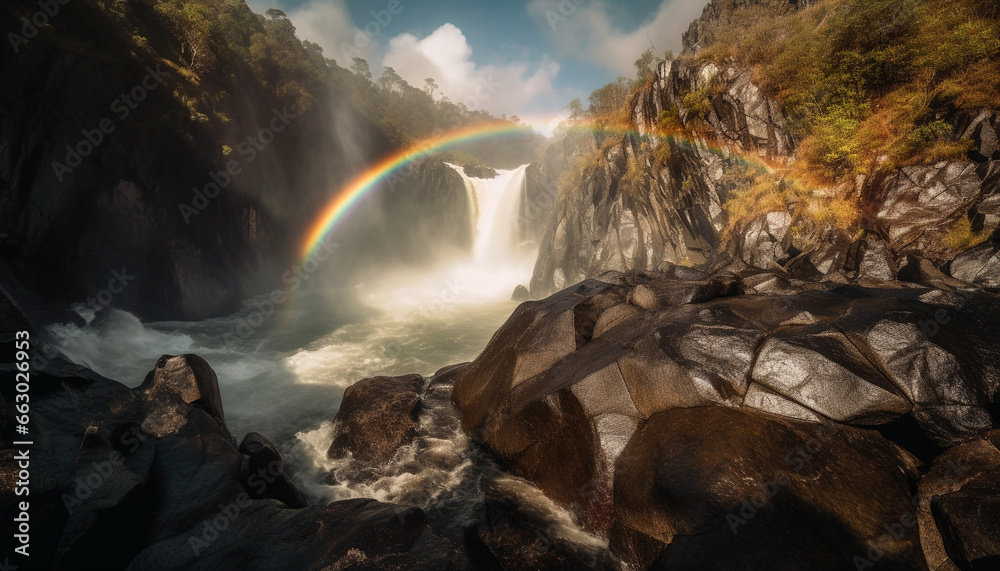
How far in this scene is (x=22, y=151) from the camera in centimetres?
1273

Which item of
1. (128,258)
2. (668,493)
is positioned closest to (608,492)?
(668,493)

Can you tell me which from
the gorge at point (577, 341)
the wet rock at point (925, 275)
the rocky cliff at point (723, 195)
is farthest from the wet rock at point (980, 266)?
the rocky cliff at point (723, 195)

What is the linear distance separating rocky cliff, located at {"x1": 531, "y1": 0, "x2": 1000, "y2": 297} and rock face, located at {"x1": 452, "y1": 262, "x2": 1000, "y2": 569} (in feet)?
15.3

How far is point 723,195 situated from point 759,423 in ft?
53.5

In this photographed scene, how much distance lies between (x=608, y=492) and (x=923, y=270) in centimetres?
1188

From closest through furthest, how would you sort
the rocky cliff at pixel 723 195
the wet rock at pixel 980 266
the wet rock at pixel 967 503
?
the wet rock at pixel 967 503 → the wet rock at pixel 980 266 → the rocky cliff at pixel 723 195

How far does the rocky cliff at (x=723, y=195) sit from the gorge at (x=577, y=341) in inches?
4.6

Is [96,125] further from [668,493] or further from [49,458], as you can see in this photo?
[668,493]

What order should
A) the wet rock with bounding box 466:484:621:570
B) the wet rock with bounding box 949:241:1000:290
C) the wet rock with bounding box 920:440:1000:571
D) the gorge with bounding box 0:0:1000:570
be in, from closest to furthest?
1. the wet rock with bounding box 920:440:1000:571
2. the gorge with bounding box 0:0:1000:570
3. the wet rock with bounding box 466:484:621:570
4. the wet rock with bounding box 949:241:1000:290

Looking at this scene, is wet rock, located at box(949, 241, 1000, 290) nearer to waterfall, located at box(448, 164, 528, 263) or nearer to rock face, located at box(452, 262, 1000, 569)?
rock face, located at box(452, 262, 1000, 569)

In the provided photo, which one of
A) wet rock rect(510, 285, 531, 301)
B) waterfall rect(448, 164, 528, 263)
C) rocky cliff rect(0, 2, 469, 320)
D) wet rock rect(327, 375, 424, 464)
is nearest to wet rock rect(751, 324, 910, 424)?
wet rock rect(327, 375, 424, 464)

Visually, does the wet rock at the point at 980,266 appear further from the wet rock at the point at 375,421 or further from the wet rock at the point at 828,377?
the wet rock at the point at 375,421

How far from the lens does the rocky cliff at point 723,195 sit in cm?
1059

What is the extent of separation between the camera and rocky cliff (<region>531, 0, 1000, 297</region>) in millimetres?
10586
